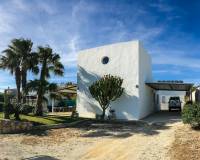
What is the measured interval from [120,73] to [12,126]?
401 inches

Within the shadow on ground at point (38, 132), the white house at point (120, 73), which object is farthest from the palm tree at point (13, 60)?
the shadow on ground at point (38, 132)

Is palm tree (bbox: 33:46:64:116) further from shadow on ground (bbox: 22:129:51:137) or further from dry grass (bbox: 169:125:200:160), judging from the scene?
dry grass (bbox: 169:125:200:160)

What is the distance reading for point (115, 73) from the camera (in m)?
25.8

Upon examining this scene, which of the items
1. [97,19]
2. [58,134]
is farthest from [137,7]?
[58,134]

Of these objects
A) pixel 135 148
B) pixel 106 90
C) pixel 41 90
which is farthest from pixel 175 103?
pixel 135 148

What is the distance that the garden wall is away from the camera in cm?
1953

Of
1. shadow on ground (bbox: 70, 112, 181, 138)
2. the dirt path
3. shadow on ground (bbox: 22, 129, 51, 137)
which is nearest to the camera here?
the dirt path

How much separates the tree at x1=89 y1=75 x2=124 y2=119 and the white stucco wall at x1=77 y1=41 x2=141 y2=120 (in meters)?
0.93

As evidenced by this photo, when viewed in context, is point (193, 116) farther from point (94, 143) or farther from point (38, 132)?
point (38, 132)

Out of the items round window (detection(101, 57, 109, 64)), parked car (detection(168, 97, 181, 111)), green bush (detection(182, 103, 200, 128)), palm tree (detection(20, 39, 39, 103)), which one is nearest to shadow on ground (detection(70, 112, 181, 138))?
green bush (detection(182, 103, 200, 128))

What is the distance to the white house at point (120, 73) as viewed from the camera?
2478 cm

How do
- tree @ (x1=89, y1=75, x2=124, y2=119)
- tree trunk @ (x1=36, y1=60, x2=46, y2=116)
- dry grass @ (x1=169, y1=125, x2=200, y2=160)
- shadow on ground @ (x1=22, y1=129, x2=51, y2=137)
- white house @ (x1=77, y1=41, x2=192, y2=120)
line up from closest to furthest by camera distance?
dry grass @ (x1=169, y1=125, x2=200, y2=160) < shadow on ground @ (x1=22, y1=129, x2=51, y2=137) < tree @ (x1=89, y1=75, x2=124, y2=119) < white house @ (x1=77, y1=41, x2=192, y2=120) < tree trunk @ (x1=36, y1=60, x2=46, y2=116)

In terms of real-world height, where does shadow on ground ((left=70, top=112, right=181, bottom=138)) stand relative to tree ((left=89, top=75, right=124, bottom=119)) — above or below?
below

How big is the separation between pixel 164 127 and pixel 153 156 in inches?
294
